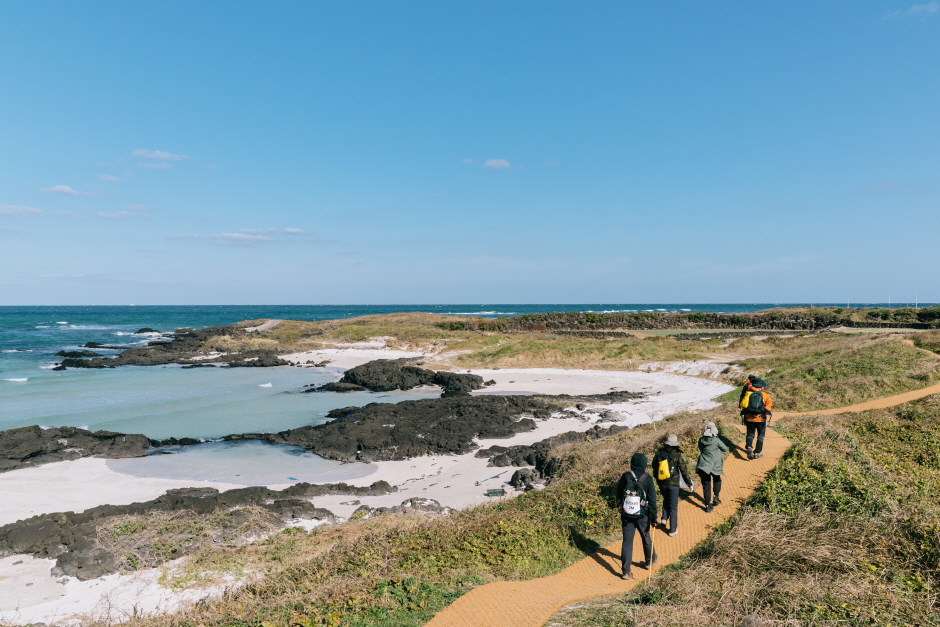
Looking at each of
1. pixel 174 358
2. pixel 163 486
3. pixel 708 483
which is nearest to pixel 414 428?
pixel 163 486

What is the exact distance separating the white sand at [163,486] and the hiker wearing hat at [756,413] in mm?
7212

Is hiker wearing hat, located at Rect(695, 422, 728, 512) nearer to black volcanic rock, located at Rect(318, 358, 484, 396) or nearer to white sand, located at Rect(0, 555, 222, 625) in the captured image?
white sand, located at Rect(0, 555, 222, 625)

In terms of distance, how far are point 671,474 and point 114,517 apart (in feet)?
43.4

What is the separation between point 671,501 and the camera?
9.09 meters

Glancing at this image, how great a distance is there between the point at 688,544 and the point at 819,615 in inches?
122

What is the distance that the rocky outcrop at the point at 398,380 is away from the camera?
3528cm

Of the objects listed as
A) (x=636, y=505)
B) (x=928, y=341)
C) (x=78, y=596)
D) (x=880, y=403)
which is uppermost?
(x=928, y=341)

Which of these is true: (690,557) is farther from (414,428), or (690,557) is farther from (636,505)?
(414,428)

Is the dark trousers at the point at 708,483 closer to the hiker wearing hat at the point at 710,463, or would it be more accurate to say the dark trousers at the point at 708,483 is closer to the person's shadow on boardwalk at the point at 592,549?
the hiker wearing hat at the point at 710,463

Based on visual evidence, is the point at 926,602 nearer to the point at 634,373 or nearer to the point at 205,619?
the point at 205,619

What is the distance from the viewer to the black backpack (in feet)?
25.5

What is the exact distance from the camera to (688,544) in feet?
29.1

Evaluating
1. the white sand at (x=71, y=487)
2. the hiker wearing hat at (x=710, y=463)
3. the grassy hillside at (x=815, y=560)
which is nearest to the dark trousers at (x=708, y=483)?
the hiker wearing hat at (x=710, y=463)

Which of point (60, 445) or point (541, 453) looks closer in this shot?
point (541, 453)
